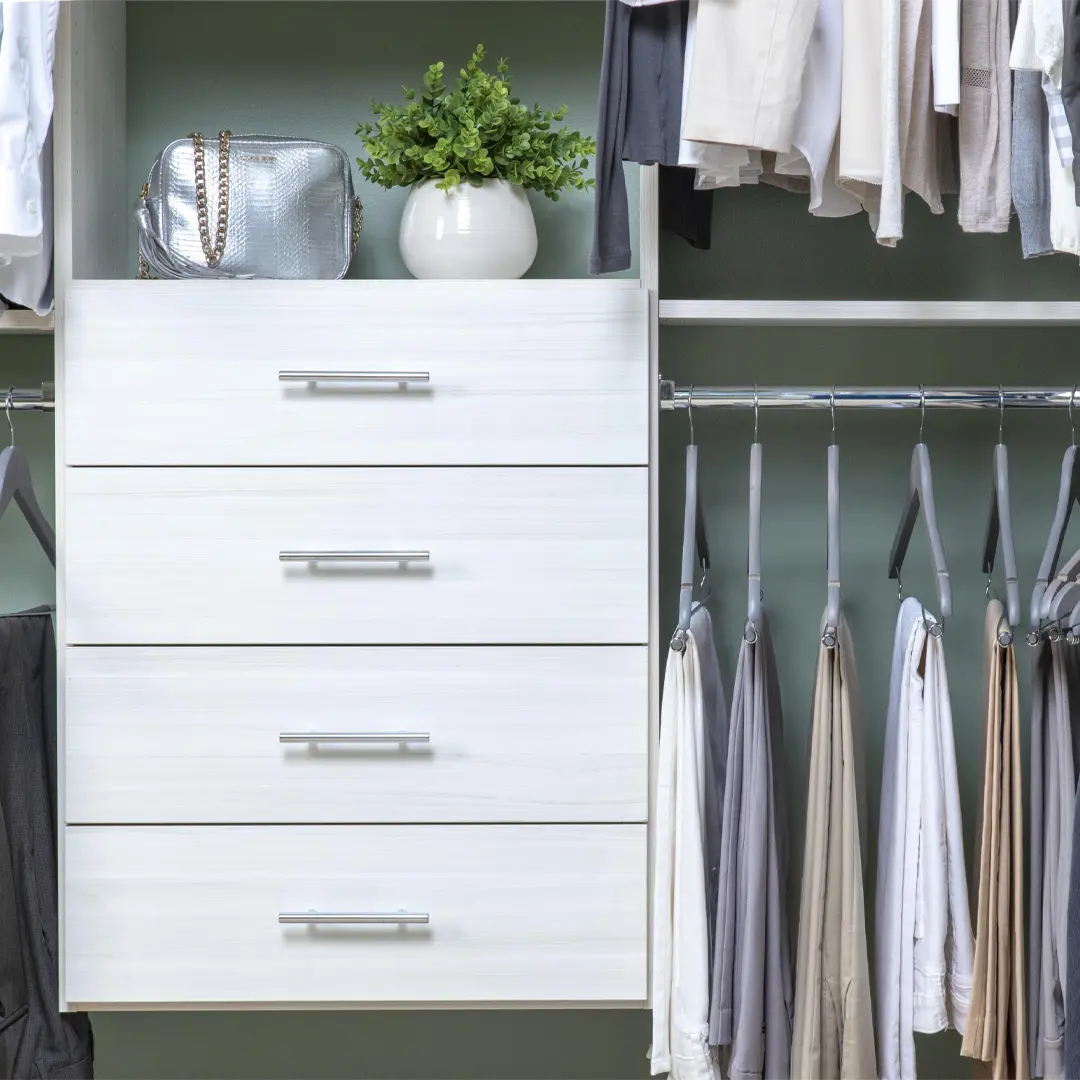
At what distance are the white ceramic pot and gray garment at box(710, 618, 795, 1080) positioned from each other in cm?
66

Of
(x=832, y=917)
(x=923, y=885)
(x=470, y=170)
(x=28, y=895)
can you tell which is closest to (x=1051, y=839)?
(x=923, y=885)

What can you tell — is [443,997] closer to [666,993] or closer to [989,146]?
[666,993]

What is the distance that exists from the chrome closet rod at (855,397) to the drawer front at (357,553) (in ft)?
0.60

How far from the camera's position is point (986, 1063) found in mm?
1553

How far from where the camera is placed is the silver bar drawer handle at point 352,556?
154 centimetres

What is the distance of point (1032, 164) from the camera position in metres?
1.38

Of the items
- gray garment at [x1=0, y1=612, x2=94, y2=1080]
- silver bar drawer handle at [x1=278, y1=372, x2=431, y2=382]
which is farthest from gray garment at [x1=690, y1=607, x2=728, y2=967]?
gray garment at [x1=0, y1=612, x2=94, y2=1080]

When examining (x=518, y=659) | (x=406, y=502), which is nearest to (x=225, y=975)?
(x=518, y=659)

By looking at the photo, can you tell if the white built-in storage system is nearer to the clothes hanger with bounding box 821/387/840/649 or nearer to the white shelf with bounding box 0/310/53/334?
the white shelf with bounding box 0/310/53/334

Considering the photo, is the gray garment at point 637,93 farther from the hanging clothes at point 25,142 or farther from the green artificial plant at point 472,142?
the hanging clothes at point 25,142

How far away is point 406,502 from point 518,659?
27cm

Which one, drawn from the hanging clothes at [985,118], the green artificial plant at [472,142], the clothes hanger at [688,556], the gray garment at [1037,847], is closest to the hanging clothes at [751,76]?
the hanging clothes at [985,118]

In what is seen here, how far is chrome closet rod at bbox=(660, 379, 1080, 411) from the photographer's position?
5.39 ft

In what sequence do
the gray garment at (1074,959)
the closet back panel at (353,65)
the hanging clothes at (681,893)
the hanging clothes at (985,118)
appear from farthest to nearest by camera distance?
the closet back panel at (353,65) < the hanging clothes at (681,893) < the hanging clothes at (985,118) < the gray garment at (1074,959)
